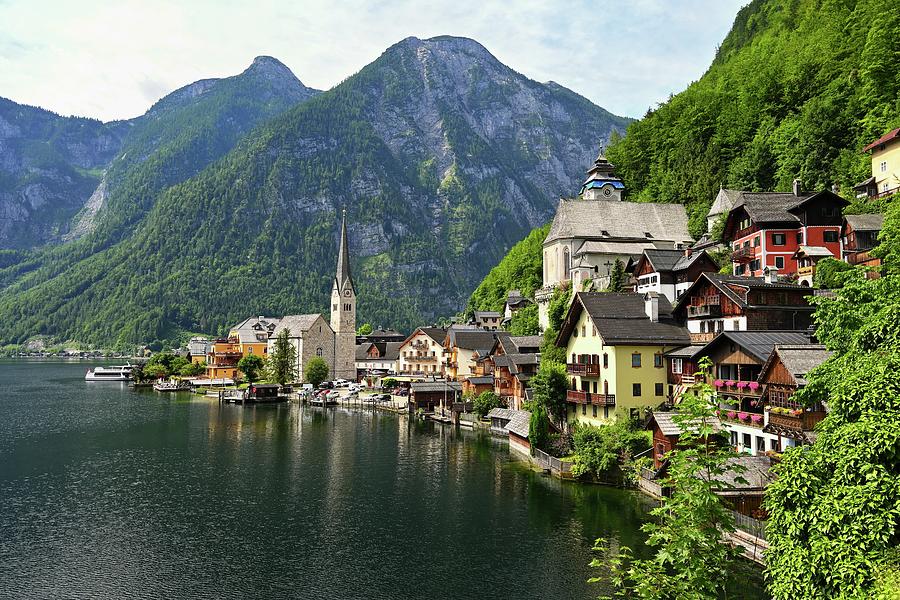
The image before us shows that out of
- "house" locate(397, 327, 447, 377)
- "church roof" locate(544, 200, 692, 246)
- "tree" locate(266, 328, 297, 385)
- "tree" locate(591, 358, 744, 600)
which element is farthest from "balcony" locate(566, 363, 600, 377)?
"tree" locate(266, 328, 297, 385)

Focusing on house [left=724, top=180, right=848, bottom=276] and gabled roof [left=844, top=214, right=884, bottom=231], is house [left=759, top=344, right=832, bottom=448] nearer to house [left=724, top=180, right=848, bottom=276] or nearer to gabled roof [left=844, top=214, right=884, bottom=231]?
gabled roof [left=844, top=214, right=884, bottom=231]

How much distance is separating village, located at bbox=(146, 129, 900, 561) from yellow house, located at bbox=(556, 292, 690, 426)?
0.39ft

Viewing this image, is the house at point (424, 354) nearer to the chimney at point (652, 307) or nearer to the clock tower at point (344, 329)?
the clock tower at point (344, 329)

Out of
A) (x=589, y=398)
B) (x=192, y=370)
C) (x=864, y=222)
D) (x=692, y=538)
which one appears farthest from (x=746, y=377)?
(x=192, y=370)

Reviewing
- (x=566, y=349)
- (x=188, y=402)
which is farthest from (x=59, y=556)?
(x=188, y=402)

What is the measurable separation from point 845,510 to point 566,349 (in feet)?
147

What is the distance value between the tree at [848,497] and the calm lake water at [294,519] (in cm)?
1203

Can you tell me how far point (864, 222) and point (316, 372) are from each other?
Result: 105 meters

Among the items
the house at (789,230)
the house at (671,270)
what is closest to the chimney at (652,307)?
the house at (671,270)

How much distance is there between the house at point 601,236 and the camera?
87688 mm

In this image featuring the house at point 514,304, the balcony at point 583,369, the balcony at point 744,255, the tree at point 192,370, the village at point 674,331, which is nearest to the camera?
the village at point 674,331

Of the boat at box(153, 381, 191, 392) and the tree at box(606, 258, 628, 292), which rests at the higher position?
the tree at box(606, 258, 628, 292)

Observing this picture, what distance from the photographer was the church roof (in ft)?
302

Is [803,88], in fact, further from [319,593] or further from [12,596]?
[12,596]
